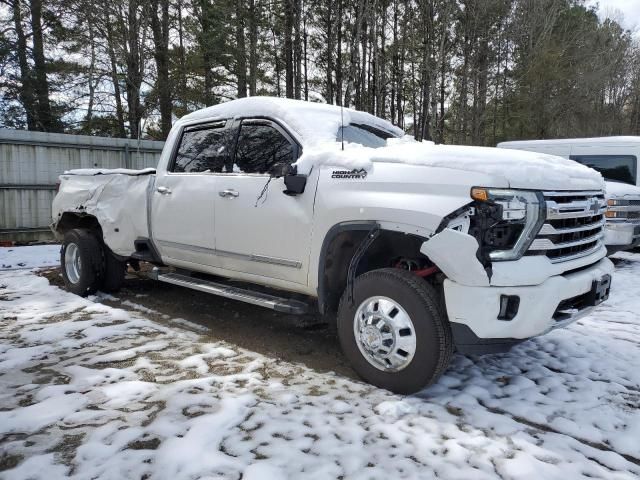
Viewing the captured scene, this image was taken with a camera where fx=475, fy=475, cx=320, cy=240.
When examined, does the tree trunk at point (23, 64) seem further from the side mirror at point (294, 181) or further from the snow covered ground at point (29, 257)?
the side mirror at point (294, 181)

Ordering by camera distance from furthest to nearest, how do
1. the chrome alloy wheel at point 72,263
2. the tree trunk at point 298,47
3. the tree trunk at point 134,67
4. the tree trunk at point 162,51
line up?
the tree trunk at point 298,47, the tree trunk at point 162,51, the tree trunk at point 134,67, the chrome alloy wheel at point 72,263

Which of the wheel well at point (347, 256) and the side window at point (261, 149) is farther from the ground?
the side window at point (261, 149)

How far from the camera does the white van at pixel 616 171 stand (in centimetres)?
745

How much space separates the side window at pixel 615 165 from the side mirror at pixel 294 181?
8007 millimetres

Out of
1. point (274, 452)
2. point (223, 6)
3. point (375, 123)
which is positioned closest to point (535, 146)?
point (375, 123)

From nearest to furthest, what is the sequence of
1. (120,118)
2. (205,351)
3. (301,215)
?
(301,215) < (205,351) < (120,118)

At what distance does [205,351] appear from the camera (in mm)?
3967

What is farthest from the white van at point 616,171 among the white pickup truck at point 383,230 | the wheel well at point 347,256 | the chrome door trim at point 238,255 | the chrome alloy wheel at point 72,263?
the chrome alloy wheel at point 72,263

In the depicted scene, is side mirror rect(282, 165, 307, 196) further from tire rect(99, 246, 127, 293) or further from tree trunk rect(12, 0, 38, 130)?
tree trunk rect(12, 0, 38, 130)

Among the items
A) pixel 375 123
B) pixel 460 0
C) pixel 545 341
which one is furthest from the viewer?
pixel 460 0

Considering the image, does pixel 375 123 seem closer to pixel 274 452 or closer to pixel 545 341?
pixel 545 341

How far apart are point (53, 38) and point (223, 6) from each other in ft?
20.6

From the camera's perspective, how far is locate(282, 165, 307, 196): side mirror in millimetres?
3554

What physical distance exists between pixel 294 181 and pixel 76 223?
3989 millimetres
